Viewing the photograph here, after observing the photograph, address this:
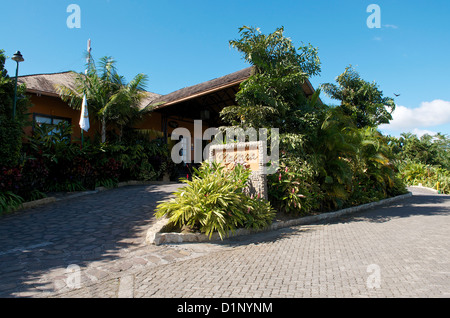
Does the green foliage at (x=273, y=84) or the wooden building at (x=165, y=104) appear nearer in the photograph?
the green foliage at (x=273, y=84)

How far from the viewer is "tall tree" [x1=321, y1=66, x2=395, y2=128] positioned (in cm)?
1320

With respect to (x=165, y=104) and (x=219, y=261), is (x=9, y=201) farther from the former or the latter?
(x=165, y=104)

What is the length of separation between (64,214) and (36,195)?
2.00 metres

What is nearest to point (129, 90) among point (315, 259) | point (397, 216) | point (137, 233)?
point (137, 233)

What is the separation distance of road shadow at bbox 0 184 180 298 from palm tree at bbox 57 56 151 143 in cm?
414

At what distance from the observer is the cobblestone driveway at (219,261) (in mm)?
3158

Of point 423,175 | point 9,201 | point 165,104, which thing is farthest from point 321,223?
point 423,175

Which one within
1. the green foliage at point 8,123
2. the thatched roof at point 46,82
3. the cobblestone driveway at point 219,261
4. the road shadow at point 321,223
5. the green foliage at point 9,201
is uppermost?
the thatched roof at point 46,82

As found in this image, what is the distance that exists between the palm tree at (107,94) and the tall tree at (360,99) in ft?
29.9

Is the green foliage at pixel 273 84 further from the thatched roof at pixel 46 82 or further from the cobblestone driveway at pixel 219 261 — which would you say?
the thatched roof at pixel 46 82

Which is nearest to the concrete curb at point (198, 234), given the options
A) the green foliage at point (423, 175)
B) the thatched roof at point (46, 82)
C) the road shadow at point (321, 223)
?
the road shadow at point (321, 223)

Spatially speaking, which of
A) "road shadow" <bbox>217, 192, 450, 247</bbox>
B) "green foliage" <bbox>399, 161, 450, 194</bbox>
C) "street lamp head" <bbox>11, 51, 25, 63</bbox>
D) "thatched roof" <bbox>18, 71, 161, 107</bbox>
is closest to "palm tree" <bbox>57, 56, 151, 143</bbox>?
"thatched roof" <bbox>18, 71, 161, 107</bbox>

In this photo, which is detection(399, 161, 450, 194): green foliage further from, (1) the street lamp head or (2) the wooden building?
(1) the street lamp head
